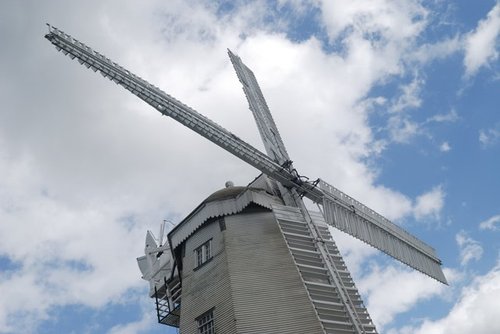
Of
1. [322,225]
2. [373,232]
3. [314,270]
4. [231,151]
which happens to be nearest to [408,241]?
[373,232]

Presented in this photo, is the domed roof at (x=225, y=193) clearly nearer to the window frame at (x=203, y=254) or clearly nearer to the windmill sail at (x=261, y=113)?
the window frame at (x=203, y=254)

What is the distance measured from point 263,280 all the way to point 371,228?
735cm

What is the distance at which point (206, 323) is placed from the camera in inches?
759

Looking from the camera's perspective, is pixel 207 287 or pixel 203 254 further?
pixel 203 254

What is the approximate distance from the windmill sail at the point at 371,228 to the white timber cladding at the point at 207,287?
5.23 meters

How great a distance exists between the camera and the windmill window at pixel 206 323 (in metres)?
19.0

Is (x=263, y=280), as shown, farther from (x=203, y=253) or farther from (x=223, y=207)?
(x=223, y=207)

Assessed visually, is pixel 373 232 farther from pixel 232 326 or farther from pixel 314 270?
pixel 232 326

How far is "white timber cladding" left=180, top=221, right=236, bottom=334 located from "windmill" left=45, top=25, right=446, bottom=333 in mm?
523

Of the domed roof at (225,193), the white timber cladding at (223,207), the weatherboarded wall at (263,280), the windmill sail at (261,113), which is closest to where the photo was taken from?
the weatherboarded wall at (263,280)

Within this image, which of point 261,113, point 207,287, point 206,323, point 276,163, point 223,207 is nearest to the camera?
point 206,323

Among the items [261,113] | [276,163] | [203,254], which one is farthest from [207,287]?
[261,113]

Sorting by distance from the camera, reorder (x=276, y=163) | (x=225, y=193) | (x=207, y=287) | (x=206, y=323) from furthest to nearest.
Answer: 1. (x=276, y=163)
2. (x=225, y=193)
3. (x=207, y=287)
4. (x=206, y=323)

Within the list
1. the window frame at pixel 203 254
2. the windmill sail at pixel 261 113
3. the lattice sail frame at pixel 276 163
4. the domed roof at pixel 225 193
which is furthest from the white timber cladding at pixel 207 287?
the windmill sail at pixel 261 113
